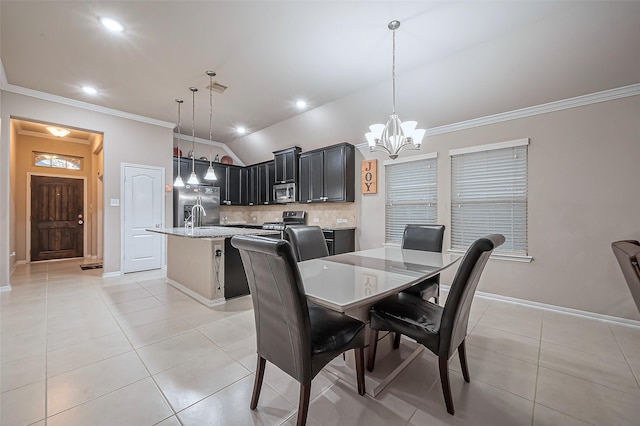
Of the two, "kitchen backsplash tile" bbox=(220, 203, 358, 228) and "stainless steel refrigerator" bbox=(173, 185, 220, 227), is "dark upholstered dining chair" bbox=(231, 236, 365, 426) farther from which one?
"stainless steel refrigerator" bbox=(173, 185, 220, 227)

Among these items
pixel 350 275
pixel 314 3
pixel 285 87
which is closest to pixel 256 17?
pixel 314 3

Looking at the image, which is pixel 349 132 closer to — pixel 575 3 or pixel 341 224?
pixel 341 224

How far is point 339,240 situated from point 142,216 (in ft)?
12.4

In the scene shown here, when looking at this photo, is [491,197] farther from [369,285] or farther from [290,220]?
[290,220]

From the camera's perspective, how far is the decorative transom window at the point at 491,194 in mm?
3418

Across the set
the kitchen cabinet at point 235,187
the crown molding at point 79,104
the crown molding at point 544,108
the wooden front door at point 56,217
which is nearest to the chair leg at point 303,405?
the crown molding at point 544,108

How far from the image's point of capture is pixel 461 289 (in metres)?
1.45

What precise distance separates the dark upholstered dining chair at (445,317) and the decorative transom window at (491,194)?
236cm

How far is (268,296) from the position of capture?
4.63 feet

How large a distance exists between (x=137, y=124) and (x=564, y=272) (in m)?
7.04

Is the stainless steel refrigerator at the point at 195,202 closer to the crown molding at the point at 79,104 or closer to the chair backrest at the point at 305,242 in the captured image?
the crown molding at the point at 79,104

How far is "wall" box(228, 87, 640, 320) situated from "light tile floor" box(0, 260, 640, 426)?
34cm

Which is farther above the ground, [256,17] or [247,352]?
[256,17]

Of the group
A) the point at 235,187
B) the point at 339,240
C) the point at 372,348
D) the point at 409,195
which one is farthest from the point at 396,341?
the point at 235,187
